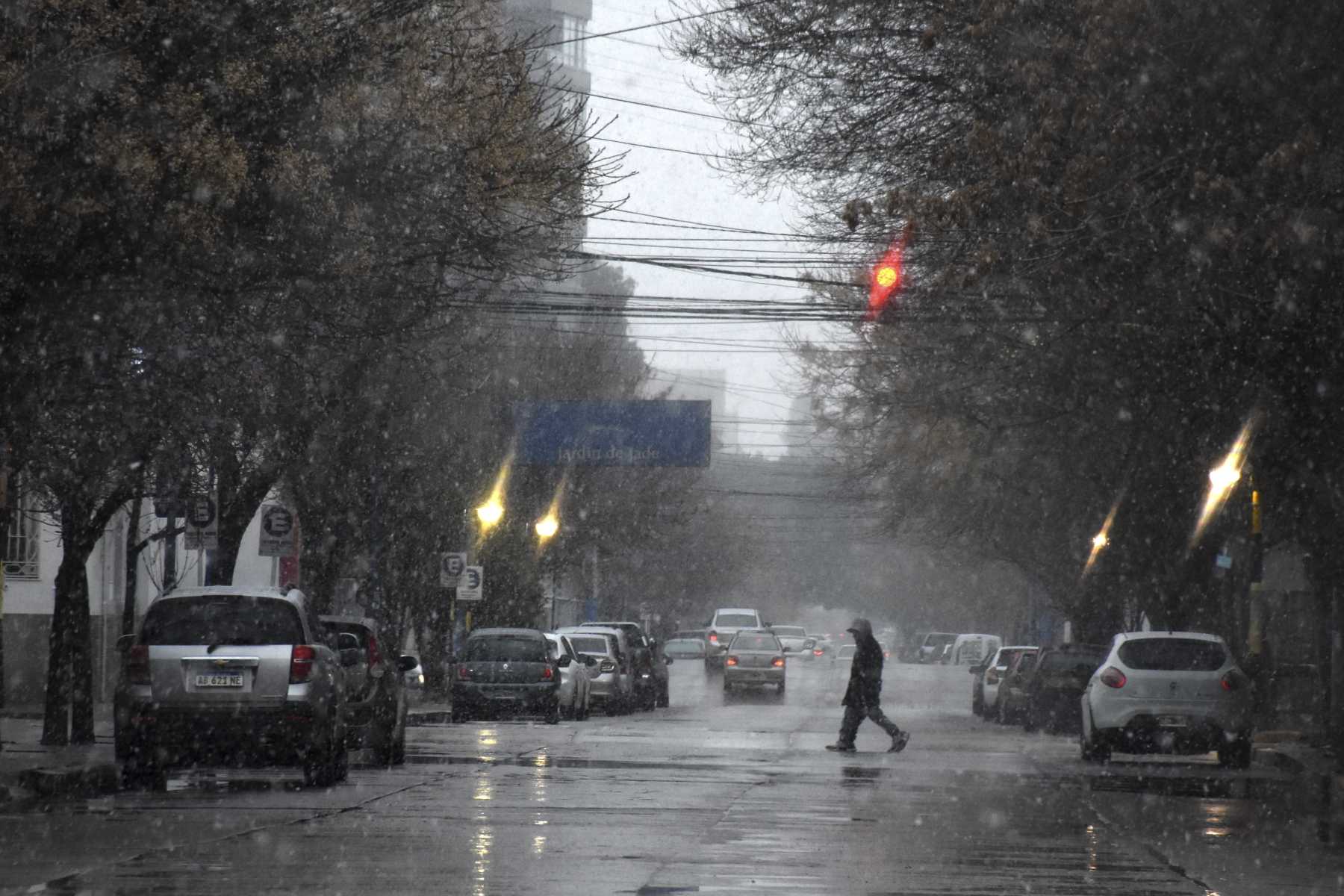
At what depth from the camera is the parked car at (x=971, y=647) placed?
248 feet

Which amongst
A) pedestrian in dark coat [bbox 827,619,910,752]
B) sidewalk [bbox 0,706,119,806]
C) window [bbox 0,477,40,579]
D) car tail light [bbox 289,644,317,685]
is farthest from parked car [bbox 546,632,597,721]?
car tail light [bbox 289,644,317,685]

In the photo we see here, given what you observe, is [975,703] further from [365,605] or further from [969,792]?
[969,792]

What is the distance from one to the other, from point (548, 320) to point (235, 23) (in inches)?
1551

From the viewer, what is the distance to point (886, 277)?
73.0 ft

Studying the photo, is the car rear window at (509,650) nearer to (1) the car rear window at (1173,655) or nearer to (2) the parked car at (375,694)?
(2) the parked car at (375,694)

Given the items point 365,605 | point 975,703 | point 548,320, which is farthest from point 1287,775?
point 548,320

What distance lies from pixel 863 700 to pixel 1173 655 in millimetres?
3993

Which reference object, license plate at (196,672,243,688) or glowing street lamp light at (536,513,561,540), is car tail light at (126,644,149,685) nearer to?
license plate at (196,672,243,688)

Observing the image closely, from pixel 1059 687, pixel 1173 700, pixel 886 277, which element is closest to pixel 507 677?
pixel 1059 687

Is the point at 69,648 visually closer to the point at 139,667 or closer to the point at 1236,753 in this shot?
the point at 139,667

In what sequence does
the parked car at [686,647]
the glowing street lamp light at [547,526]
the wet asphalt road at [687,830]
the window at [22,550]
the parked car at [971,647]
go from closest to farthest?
1. the wet asphalt road at [687,830]
2. the window at [22,550]
3. the glowing street lamp light at [547,526]
4. the parked car at [971,647]
5. the parked car at [686,647]

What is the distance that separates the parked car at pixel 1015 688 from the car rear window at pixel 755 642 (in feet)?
34.2

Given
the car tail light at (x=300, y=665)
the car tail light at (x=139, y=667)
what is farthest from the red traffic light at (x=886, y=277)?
the car tail light at (x=139, y=667)

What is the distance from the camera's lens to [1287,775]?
77.6ft
